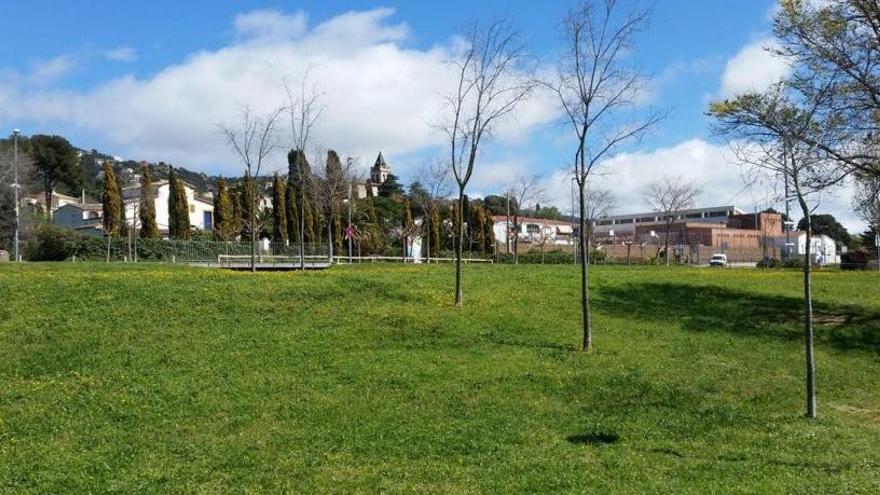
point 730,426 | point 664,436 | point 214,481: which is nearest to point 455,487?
point 214,481

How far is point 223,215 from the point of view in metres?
61.7

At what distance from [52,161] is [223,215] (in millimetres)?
37028

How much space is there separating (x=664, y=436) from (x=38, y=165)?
89.1 m

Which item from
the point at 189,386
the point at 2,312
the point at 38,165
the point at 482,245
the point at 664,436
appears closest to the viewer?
the point at 664,436

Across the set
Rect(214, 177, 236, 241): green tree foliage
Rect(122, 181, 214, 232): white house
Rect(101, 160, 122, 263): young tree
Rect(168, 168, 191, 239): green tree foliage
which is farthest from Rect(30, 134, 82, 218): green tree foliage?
Rect(101, 160, 122, 263): young tree

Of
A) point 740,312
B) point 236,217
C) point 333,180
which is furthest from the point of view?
point 236,217

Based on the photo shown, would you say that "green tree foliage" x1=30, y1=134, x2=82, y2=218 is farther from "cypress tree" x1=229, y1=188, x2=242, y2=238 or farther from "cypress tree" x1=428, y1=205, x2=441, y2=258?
"cypress tree" x1=428, y1=205, x2=441, y2=258

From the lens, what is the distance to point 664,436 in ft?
32.5

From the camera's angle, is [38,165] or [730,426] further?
[38,165]

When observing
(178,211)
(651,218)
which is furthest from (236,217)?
(651,218)

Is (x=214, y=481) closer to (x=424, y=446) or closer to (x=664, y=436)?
(x=424, y=446)

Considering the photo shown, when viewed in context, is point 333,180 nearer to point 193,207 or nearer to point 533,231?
point 193,207

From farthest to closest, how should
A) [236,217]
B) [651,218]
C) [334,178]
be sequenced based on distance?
[651,218], [236,217], [334,178]

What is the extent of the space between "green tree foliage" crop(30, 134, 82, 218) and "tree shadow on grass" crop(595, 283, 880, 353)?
249ft
